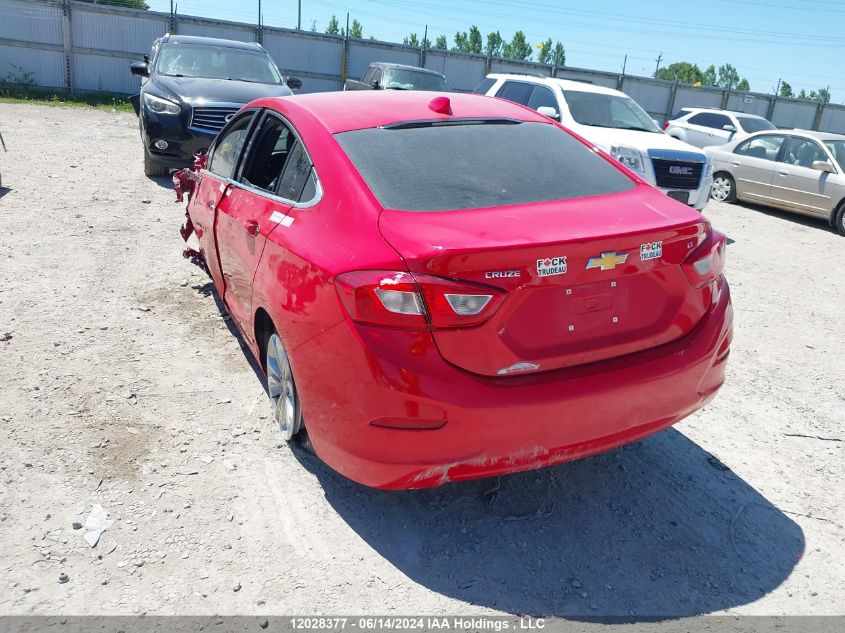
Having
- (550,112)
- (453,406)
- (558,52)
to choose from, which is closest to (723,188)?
(550,112)

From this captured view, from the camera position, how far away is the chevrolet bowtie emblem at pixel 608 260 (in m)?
2.66

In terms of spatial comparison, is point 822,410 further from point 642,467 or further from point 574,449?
point 574,449

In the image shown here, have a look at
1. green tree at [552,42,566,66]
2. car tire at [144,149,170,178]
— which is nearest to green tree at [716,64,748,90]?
green tree at [552,42,566,66]

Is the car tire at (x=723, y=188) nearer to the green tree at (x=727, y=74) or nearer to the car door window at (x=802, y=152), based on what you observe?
the car door window at (x=802, y=152)

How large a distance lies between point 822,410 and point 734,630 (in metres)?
2.32

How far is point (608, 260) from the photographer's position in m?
2.68

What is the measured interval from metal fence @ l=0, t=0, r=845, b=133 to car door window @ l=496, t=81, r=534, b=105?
548 inches

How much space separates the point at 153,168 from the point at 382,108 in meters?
7.29

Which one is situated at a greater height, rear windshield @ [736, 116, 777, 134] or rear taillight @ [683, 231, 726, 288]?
rear taillight @ [683, 231, 726, 288]

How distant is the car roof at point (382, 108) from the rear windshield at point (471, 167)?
100 mm

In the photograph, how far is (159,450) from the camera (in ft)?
11.6

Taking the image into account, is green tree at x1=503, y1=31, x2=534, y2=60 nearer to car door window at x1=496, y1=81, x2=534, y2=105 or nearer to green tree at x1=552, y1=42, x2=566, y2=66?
green tree at x1=552, y1=42, x2=566, y2=66

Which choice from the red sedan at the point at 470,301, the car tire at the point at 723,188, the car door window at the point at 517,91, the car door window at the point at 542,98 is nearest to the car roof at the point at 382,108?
the red sedan at the point at 470,301

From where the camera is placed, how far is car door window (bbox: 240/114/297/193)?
3.77m
